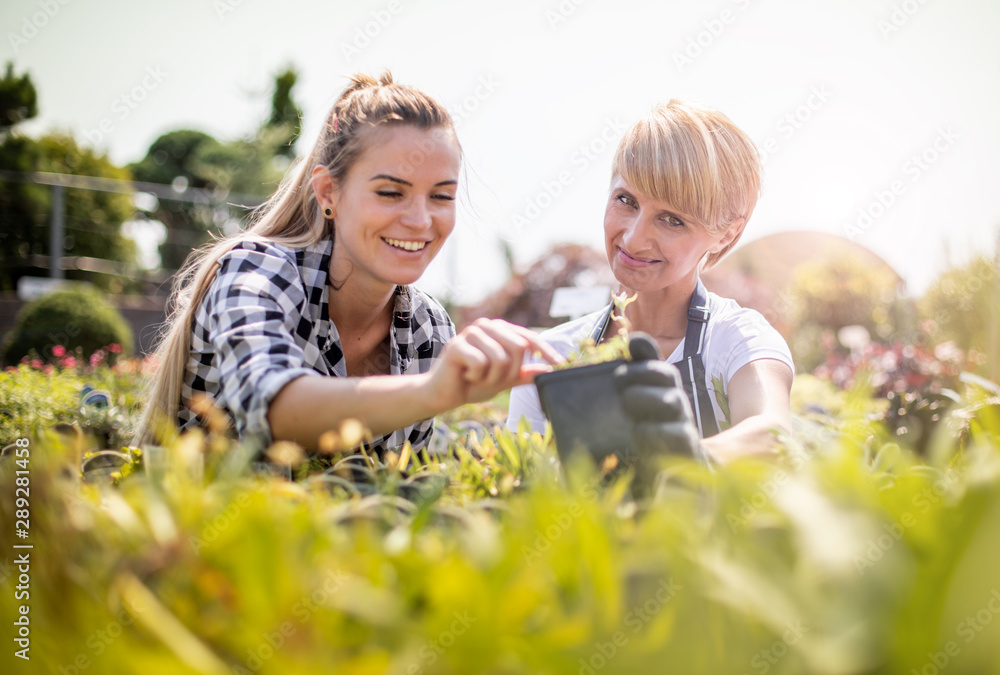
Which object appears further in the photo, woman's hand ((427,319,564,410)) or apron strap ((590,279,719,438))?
apron strap ((590,279,719,438))

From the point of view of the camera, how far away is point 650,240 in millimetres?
Answer: 2168

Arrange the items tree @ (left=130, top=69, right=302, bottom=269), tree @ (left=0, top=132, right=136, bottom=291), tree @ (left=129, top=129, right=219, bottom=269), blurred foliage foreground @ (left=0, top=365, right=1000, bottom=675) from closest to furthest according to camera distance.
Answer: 1. blurred foliage foreground @ (left=0, top=365, right=1000, bottom=675)
2. tree @ (left=0, top=132, right=136, bottom=291)
3. tree @ (left=130, top=69, right=302, bottom=269)
4. tree @ (left=129, top=129, right=219, bottom=269)

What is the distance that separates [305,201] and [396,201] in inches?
18.7

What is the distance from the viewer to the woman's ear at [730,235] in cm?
231

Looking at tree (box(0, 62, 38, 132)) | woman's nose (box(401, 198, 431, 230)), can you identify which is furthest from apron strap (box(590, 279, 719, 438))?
tree (box(0, 62, 38, 132))

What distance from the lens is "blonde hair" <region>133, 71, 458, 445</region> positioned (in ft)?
5.86

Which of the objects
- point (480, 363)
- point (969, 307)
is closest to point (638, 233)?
point (480, 363)

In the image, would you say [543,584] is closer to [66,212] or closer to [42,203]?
[42,203]

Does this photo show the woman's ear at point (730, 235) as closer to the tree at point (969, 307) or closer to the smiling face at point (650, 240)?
the smiling face at point (650, 240)

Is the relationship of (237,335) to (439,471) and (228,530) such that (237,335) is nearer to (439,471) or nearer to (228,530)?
(439,471)

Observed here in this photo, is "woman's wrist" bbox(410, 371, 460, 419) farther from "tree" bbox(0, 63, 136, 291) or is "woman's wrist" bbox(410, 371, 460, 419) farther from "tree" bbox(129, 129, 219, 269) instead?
"tree" bbox(129, 129, 219, 269)

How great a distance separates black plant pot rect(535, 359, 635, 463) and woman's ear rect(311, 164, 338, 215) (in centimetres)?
121

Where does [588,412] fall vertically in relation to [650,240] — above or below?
below

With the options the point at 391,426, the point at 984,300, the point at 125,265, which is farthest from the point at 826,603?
the point at 125,265
